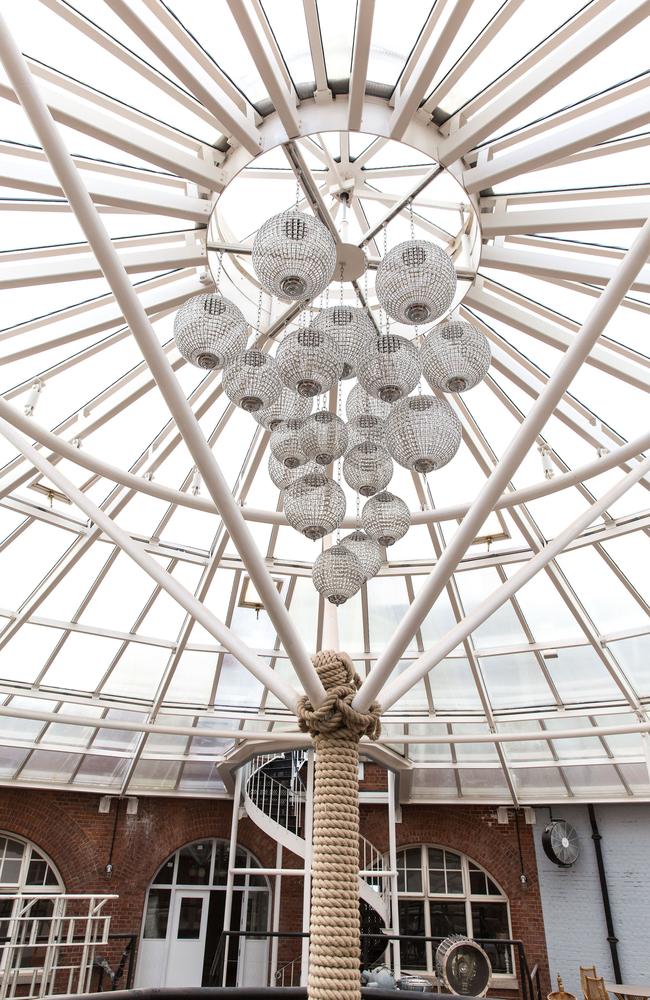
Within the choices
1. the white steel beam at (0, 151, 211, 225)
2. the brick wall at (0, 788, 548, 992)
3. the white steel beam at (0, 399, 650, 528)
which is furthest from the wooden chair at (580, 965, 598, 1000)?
the white steel beam at (0, 151, 211, 225)

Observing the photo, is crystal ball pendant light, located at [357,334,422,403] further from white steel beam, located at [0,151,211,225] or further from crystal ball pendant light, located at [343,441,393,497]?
white steel beam, located at [0,151,211,225]


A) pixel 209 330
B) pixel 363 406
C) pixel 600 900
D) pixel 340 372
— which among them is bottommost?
pixel 600 900

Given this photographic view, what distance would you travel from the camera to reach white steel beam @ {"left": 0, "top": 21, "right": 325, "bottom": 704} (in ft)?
7.18

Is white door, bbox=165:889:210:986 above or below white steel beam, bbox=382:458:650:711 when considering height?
below

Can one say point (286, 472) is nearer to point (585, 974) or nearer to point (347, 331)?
point (347, 331)

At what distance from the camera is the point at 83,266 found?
187 inches

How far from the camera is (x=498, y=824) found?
12.2 meters

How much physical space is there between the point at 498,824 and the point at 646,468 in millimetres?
9918

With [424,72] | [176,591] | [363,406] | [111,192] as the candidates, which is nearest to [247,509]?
[176,591]

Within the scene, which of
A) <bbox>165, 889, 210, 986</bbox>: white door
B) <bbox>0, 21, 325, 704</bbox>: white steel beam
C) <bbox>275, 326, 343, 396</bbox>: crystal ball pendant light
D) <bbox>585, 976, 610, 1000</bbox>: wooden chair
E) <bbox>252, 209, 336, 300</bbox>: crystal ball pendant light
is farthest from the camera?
<bbox>165, 889, 210, 986</bbox>: white door

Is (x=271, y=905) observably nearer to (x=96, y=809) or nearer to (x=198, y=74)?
(x=96, y=809)

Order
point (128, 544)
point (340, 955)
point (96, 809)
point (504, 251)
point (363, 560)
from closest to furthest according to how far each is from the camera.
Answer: point (340, 955) < point (128, 544) < point (363, 560) < point (504, 251) < point (96, 809)

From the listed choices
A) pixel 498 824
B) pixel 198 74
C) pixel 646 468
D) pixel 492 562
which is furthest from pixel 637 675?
pixel 198 74

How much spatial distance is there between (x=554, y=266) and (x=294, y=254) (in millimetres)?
2147
